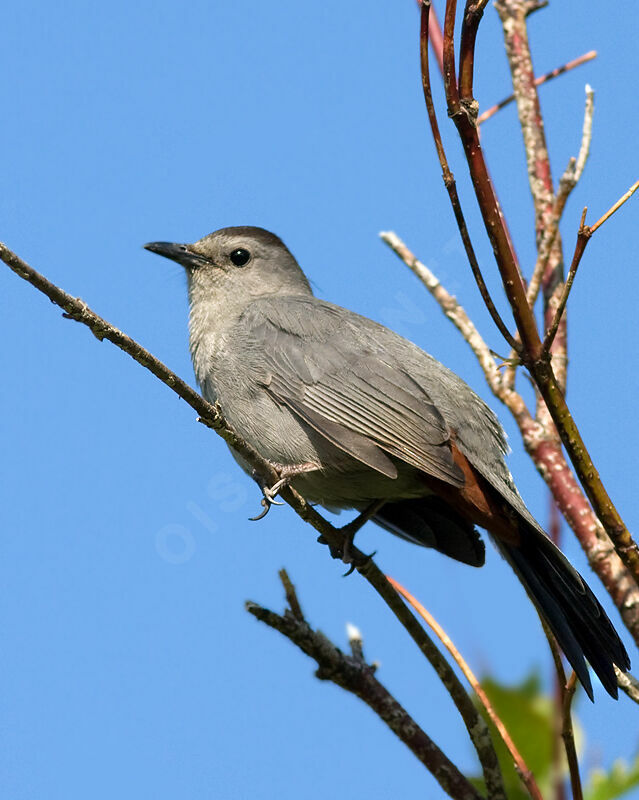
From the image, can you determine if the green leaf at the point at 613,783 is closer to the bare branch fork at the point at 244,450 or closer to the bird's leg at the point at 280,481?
the bare branch fork at the point at 244,450

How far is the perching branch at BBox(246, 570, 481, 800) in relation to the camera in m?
3.23

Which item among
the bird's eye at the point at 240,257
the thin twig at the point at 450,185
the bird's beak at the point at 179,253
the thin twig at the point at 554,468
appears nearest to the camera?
the thin twig at the point at 450,185

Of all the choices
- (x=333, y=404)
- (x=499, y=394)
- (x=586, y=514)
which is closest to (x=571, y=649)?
(x=586, y=514)

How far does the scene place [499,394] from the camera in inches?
158

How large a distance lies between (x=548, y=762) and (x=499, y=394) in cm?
146

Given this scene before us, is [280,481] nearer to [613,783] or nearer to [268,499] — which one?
[268,499]

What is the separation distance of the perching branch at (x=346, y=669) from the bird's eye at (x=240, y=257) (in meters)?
2.76

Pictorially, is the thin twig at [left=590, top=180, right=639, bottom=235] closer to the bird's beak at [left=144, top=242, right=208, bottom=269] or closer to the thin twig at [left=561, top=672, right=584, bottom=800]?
the thin twig at [left=561, top=672, right=584, bottom=800]

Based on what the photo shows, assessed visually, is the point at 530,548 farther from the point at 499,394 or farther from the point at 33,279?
the point at 33,279

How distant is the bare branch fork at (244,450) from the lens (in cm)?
283

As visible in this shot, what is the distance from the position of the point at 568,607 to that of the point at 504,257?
6.03ft

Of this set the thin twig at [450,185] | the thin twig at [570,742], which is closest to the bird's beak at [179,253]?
the thin twig at [450,185]

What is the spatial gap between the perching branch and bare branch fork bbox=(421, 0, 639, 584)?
965 millimetres

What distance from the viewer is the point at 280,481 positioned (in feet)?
13.3
